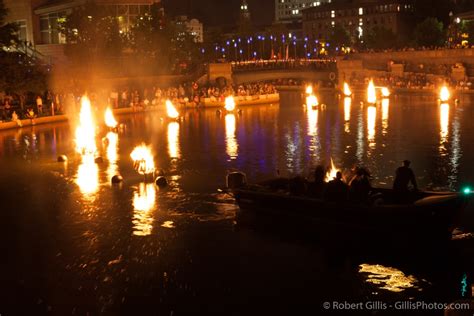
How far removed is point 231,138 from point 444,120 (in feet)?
59.4

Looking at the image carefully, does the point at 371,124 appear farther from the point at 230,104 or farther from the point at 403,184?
the point at 403,184

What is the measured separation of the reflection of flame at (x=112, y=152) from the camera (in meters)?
33.8

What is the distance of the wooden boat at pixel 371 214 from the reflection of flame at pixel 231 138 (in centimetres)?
1450

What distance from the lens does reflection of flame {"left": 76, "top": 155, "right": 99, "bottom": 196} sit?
29.6 meters

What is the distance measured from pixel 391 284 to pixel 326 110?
5028cm

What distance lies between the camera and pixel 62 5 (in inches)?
3278

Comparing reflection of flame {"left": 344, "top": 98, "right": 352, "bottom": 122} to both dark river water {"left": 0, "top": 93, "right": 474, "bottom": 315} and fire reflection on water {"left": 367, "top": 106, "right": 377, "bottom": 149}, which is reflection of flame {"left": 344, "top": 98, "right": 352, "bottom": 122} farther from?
dark river water {"left": 0, "top": 93, "right": 474, "bottom": 315}

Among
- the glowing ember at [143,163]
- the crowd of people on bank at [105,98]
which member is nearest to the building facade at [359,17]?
the crowd of people on bank at [105,98]

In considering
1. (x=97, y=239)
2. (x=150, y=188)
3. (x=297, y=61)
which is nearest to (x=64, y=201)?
(x=150, y=188)

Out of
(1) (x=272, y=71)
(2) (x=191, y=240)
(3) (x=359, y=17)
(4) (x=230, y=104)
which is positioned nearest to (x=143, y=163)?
(2) (x=191, y=240)

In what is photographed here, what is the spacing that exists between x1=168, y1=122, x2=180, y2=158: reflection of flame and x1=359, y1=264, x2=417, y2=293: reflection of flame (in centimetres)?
2093

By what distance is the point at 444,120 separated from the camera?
53062 millimetres

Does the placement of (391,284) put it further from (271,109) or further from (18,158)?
(271,109)

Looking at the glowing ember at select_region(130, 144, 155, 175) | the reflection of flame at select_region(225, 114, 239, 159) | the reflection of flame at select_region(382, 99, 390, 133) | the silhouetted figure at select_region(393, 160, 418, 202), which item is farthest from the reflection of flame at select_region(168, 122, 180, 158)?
the silhouetted figure at select_region(393, 160, 418, 202)
